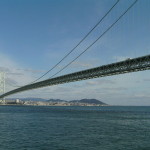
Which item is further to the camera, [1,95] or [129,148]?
[1,95]

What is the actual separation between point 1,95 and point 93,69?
89.2m

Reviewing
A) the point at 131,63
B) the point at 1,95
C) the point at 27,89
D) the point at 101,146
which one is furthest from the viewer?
the point at 1,95

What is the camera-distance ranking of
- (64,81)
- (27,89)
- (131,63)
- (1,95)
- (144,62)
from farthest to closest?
(1,95) < (27,89) < (64,81) < (131,63) < (144,62)

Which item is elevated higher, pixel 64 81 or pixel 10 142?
pixel 64 81

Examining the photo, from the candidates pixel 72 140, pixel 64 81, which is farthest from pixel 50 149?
pixel 64 81

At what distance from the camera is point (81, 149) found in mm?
21469

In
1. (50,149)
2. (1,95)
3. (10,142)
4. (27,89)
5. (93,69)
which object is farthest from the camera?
(1,95)

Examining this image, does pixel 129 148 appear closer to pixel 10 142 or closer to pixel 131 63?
pixel 10 142

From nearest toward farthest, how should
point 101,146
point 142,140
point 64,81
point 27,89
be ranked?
point 101,146
point 142,140
point 64,81
point 27,89

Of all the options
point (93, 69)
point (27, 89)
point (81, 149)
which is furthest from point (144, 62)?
point (27, 89)

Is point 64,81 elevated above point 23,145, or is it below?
above

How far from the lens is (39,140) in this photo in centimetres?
2544

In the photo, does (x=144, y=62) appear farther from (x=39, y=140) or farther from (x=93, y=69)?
(x=39, y=140)

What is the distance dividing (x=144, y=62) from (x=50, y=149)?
24228 mm
